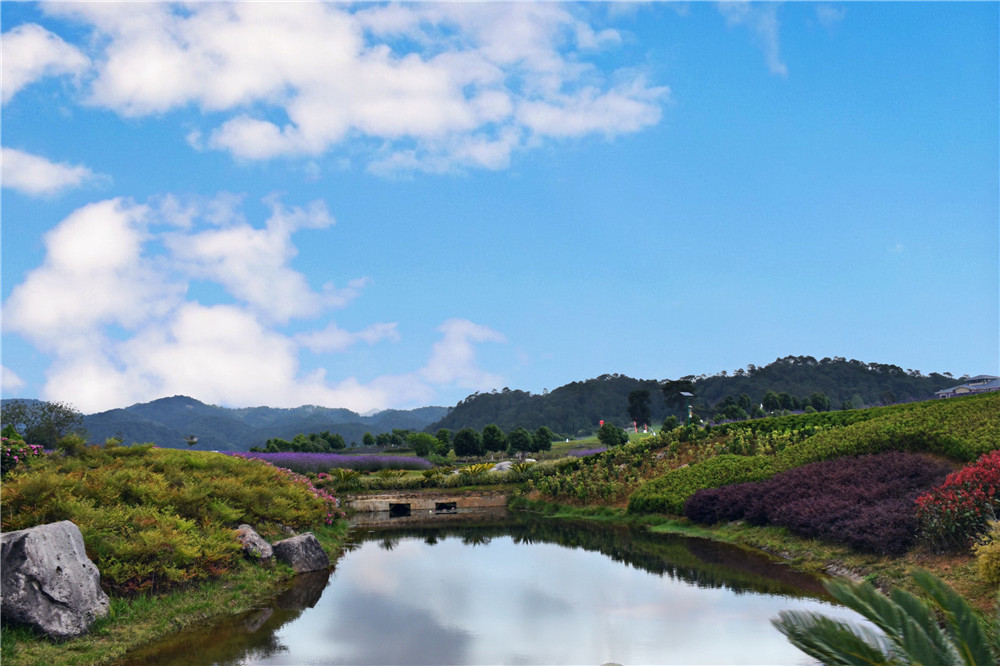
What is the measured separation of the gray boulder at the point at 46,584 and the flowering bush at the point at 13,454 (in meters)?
6.35

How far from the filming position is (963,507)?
11109 millimetres

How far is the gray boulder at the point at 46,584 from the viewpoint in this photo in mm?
7824

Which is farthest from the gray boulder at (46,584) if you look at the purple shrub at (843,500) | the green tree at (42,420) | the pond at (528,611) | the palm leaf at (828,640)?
the green tree at (42,420)

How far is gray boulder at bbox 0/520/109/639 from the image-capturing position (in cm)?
782

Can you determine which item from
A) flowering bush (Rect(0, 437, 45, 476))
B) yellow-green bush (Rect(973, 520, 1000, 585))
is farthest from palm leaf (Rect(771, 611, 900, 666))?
flowering bush (Rect(0, 437, 45, 476))

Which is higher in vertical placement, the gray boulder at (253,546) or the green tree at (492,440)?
the green tree at (492,440)

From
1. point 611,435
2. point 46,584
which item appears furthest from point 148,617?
point 611,435

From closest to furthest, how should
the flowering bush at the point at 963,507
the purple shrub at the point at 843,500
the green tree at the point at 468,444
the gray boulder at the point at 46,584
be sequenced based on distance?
the gray boulder at the point at 46,584, the flowering bush at the point at 963,507, the purple shrub at the point at 843,500, the green tree at the point at 468,444

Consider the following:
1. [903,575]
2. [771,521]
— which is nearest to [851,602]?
[903,575]

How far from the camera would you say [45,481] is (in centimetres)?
1009

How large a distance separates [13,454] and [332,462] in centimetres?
2029

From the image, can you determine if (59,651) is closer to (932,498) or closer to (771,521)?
(932,498)

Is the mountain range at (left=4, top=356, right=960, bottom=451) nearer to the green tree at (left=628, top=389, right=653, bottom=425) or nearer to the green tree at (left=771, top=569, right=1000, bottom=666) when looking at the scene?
the green tree at (left=628, top=389, right=653, bottom=425)

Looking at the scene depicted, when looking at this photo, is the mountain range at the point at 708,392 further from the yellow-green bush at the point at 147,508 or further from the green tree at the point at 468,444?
the yellow-green bush at the point at 147,508
